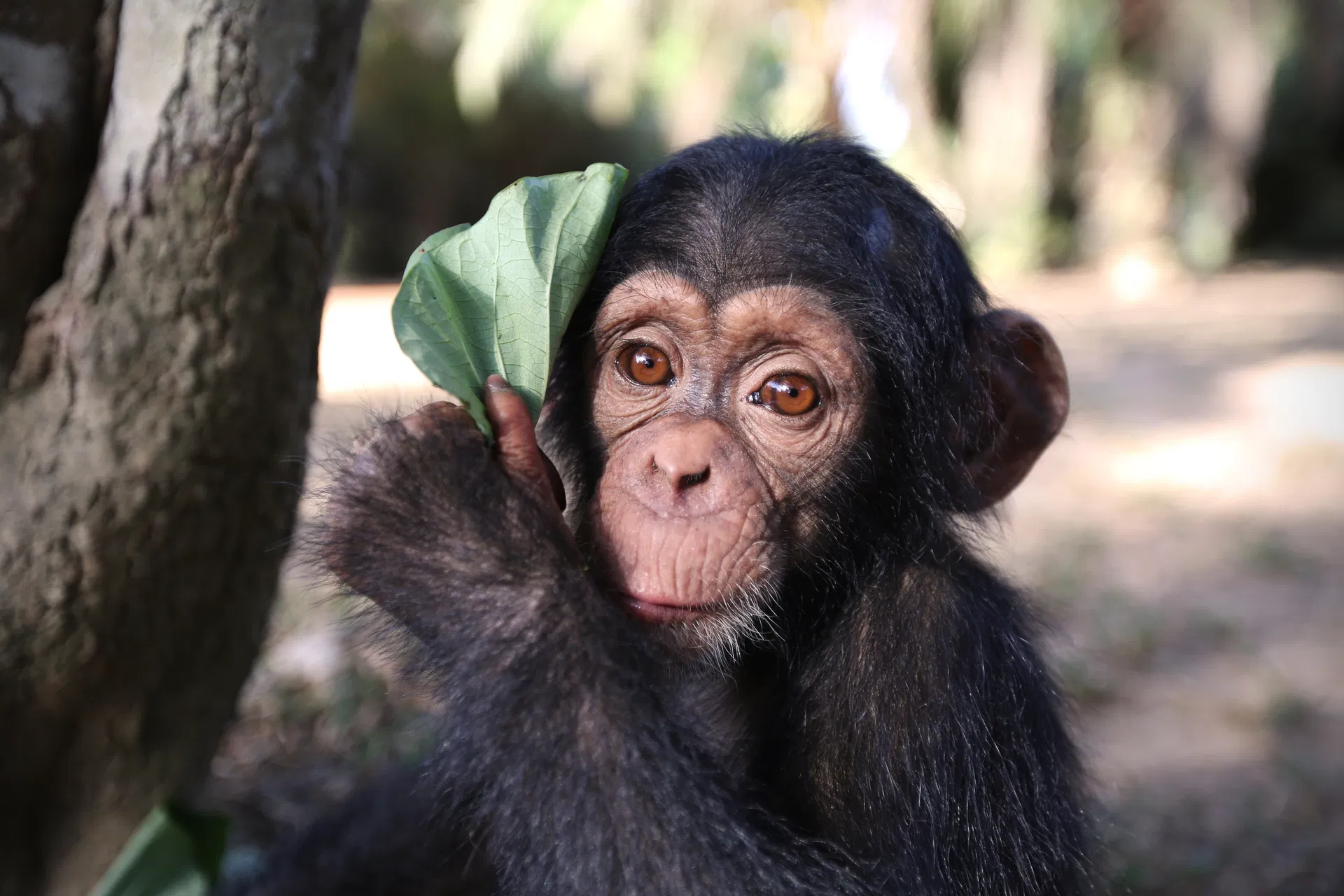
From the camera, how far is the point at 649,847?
6.96 feet

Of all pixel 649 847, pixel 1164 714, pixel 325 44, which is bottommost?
pixel 1164 714

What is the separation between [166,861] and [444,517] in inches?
51.7

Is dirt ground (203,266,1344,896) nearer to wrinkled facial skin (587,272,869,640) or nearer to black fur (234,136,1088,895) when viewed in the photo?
black fur (234,136,1088,895)

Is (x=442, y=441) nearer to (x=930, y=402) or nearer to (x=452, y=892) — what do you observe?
(x=930, y=402)

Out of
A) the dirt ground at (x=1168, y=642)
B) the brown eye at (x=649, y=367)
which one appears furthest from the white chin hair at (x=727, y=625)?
the dirt ground at (x=1168, y=642)

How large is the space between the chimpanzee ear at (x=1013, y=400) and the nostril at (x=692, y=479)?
33.9 inches

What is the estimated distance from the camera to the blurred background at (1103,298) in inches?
184

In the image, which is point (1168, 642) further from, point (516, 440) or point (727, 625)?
point (516, 440)

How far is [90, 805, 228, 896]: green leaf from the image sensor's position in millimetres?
2787

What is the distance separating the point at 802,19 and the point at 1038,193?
354 inches

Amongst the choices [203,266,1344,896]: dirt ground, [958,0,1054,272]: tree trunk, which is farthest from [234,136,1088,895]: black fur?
[958,0,1054,272]: tree trunk

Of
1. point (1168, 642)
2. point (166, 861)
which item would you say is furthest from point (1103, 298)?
point (166, 861)

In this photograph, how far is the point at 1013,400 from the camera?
296 cm

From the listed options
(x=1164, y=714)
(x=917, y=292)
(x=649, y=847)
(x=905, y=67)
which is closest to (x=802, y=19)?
(x=905, y=67)
